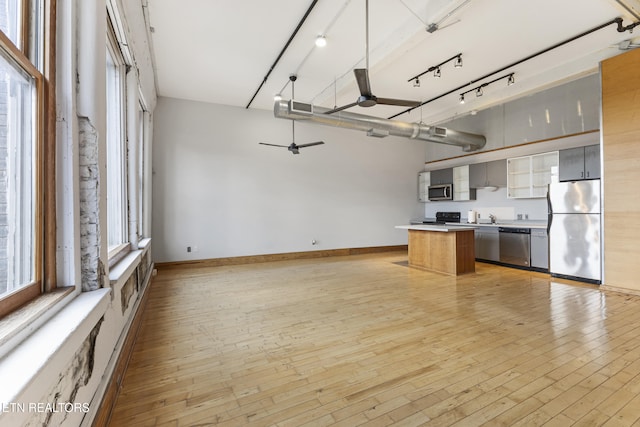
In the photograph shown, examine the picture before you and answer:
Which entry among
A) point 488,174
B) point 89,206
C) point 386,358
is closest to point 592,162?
point 488,174

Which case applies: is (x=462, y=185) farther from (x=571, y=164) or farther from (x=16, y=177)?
(x=16, y=177)

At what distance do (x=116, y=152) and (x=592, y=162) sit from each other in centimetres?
687

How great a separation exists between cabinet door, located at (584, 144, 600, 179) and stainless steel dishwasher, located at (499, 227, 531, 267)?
1390 mm

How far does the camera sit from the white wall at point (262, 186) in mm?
6055

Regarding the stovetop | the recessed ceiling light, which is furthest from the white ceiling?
the stovetop

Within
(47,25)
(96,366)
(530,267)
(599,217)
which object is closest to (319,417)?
(96,366)

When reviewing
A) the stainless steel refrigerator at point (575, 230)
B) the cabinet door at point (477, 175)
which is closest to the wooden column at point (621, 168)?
the stainless steel refrigerator at point (575, 230)

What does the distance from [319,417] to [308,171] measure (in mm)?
6191

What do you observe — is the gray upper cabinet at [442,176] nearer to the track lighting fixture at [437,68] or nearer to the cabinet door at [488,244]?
the cabinet door at [488,244]

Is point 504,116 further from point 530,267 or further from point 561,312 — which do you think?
point 561,312

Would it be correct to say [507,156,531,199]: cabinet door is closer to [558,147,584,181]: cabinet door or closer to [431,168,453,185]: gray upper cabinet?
[558,147,584,181]: cabinet door

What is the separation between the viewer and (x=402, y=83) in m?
5.45

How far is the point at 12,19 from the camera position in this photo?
1.20 meters

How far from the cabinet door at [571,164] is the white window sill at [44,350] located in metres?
6.65
